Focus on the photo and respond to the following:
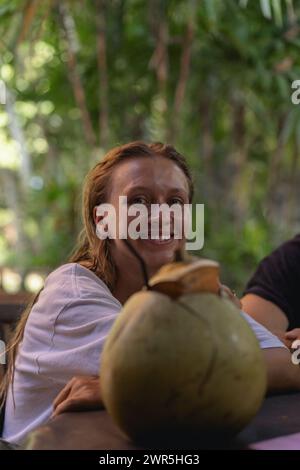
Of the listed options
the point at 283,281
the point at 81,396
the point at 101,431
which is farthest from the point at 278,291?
the point at 101,431

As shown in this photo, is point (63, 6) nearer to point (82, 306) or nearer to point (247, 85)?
point (247, 85)

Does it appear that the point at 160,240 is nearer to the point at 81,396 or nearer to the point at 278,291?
the point at 81,396

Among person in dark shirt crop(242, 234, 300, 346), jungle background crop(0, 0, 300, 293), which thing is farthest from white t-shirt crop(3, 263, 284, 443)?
jungle background crop(0, 0, 300, 293)

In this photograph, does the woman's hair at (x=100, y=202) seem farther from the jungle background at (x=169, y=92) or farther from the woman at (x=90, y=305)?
the jungle background at (x=169, y=92)

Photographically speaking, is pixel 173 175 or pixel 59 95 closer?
pixel 173 175

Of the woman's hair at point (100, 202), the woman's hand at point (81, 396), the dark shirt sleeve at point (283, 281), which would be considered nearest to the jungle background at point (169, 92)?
the dark shirt sleeve at point (283, 281)

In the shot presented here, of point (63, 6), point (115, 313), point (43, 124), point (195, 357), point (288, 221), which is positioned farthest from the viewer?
point (43, 124)

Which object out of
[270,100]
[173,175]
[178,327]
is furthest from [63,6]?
[178,327]

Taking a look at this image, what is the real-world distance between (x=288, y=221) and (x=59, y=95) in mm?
2236

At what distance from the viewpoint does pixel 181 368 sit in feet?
2.74

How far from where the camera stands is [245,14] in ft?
17.4

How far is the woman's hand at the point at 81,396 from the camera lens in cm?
112

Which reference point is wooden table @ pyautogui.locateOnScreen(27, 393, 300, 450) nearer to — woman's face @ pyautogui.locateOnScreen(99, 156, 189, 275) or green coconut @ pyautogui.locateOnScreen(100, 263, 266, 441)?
green coconut @ pyautogui.locateOnScreen(100, 263, 266, 441)

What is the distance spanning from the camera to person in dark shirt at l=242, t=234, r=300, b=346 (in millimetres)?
2107
